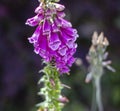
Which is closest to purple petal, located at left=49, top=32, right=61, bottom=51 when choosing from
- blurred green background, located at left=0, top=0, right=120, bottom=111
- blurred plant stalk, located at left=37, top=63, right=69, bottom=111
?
blurred plant stalk, located at left=37, top=63, right=69, bottom=111

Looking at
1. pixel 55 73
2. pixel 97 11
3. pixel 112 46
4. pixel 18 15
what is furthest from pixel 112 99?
pixel 55 73

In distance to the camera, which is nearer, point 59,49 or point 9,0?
point 59,49

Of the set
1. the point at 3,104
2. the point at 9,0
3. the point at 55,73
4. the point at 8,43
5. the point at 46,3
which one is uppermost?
the point at 9,0

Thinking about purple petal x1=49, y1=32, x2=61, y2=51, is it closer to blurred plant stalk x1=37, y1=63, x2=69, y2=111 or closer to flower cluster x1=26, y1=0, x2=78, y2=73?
flower cluster x1=26, y1=0, x2=78, y2=73

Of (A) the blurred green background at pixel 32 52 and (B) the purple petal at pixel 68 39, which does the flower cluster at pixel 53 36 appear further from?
(A) the blurred green background at pixel 32 52

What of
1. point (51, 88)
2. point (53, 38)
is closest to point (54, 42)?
point (53, 38)

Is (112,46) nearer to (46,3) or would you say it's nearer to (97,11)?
(97,11)
